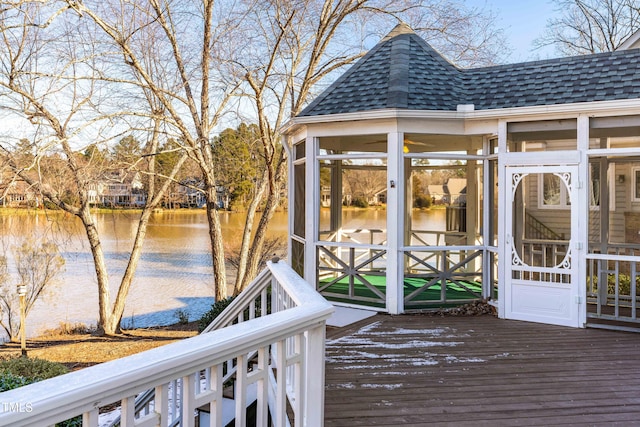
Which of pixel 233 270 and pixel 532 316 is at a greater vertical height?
pixel 532 316

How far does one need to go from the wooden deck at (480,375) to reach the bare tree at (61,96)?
813cm

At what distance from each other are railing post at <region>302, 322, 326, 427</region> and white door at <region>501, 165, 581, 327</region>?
14.5 ft

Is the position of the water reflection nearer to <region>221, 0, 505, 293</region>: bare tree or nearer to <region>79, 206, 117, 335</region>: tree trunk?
<region>79, 206, 117, 335</region>: tree trunk

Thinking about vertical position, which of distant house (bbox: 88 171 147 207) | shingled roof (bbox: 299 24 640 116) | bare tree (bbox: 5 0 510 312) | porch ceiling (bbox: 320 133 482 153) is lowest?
distant house (bbox: 88 171 147 207)

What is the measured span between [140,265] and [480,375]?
673 inches

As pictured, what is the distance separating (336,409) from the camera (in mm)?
3451

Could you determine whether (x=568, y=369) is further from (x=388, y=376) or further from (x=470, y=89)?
(x=470, y=89)

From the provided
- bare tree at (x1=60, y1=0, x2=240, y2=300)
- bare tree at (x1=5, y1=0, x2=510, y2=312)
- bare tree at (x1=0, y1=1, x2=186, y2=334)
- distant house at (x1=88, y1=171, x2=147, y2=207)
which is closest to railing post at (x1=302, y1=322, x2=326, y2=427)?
bare tree at (x1=0, y1=1, x2=186, y2=334)

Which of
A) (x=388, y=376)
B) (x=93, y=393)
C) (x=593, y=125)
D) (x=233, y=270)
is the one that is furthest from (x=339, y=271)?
(x=233, y=270)

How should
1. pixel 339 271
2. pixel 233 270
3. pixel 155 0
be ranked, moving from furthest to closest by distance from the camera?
1. pixel 233 270
2. pixel 155 0
3. pixel 339 271

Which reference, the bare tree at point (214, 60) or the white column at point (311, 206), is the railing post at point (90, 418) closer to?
the white column at point (311, 206)

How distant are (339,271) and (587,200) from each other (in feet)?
10.4

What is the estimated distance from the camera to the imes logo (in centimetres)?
118

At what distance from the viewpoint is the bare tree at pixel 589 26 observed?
1886cm
